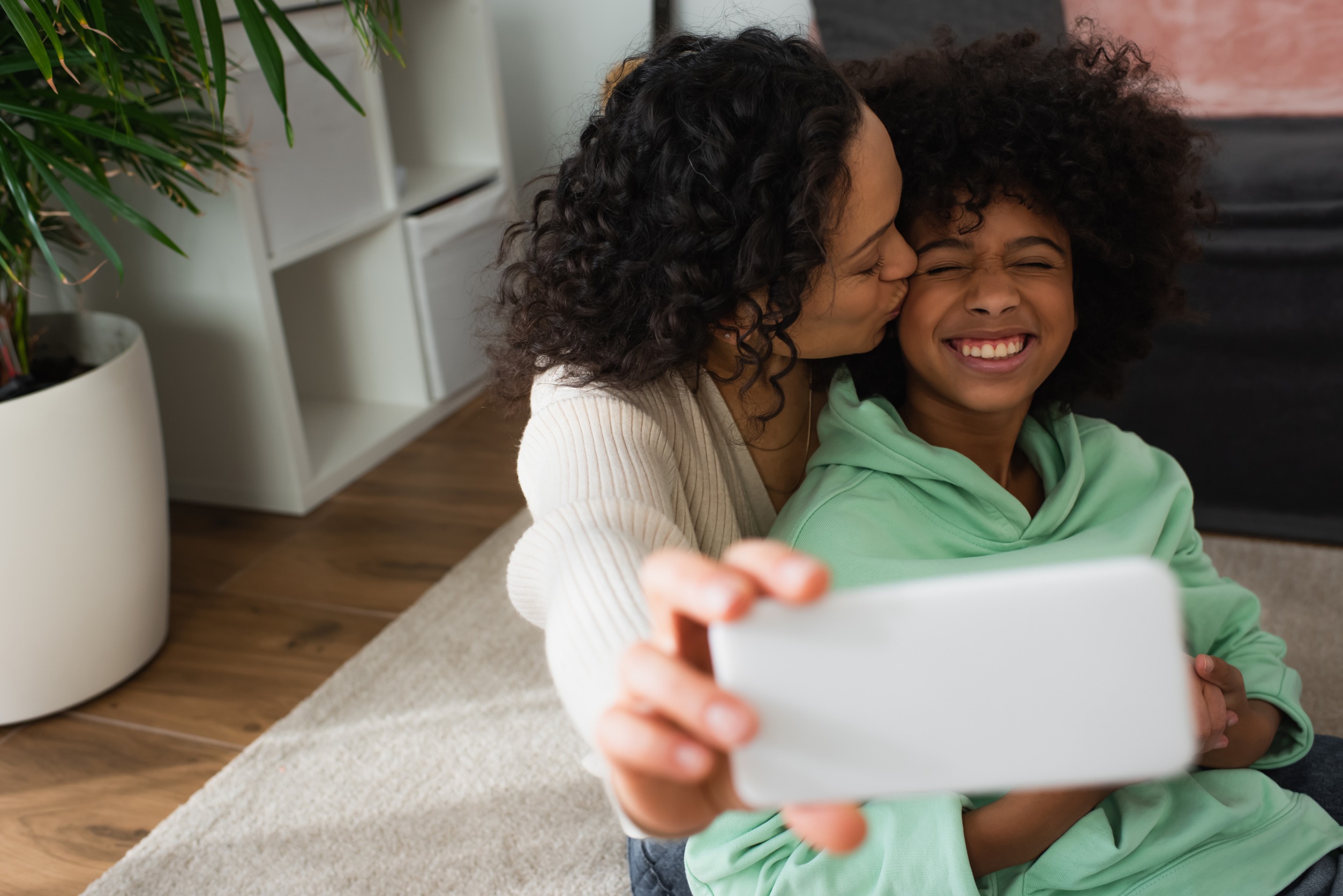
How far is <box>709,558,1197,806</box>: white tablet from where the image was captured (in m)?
0.40

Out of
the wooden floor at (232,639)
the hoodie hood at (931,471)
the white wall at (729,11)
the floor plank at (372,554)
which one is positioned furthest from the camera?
the white wall at (729,11)

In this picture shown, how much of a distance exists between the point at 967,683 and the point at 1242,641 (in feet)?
2.24

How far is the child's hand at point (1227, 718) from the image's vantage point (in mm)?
827

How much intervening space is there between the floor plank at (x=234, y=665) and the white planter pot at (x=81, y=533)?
0.16 feet

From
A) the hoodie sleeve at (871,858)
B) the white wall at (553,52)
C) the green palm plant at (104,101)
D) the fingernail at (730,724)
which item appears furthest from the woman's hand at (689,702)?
the white wall at (553,52)

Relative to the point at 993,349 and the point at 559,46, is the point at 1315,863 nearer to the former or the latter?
the point at 993,349

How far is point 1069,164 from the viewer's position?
3.00 feet

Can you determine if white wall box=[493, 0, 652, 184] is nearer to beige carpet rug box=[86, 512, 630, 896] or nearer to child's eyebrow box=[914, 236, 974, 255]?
beige carpet rug box=[86, 512, 630, 896]

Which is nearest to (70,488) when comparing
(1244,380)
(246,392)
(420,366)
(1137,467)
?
(246,392)

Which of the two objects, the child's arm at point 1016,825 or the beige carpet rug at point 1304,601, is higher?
the child's arm at point 1016,825

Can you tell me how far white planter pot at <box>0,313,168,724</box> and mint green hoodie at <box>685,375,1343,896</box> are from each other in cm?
93

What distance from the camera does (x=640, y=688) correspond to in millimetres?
437

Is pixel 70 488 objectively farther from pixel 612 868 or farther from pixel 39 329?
pixel 612 868

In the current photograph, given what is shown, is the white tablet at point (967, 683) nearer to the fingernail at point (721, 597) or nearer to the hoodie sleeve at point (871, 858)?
the fingernail at point (721, 597)
